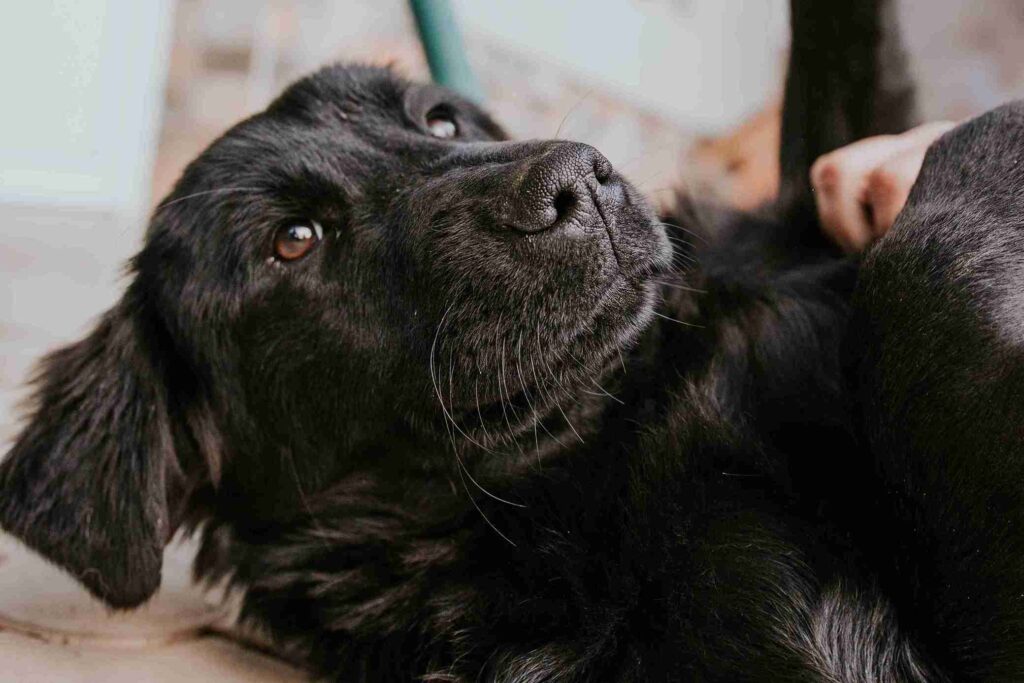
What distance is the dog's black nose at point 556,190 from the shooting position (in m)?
1.42

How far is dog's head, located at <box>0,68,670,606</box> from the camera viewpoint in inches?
59.1

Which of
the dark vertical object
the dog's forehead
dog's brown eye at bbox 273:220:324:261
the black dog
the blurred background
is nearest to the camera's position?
the black dog

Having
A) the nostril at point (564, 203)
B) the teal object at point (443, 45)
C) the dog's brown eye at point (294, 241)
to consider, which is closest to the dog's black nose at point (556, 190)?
the nostril at point (564, 203)

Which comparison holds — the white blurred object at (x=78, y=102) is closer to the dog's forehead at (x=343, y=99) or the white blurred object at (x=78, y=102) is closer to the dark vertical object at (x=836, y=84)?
the dog's forehead at (x=343, y=99)

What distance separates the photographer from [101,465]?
5.72 feet

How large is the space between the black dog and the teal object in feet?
2.13

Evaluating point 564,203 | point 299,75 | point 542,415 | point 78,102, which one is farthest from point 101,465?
point 78,102

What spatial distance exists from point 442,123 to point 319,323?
738mm

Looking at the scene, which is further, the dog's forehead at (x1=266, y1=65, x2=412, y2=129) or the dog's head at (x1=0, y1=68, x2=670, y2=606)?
the dog's forehead at (x1=266, y1=65, x2=412, y2=129)

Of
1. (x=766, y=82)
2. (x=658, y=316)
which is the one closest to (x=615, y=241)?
(x=658, y=316)

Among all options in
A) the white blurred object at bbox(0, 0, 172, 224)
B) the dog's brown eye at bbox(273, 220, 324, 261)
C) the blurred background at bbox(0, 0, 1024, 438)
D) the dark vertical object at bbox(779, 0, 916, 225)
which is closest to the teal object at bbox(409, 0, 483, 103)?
the blurred background at bbox(0, 0, 1024, 438)

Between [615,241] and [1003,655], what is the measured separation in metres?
0.79

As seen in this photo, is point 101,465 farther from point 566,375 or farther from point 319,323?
point 566,375

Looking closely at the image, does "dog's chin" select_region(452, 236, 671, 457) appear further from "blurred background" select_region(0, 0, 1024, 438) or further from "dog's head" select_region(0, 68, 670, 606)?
"blurred background" select_region(0, 0, 1024, 438)
